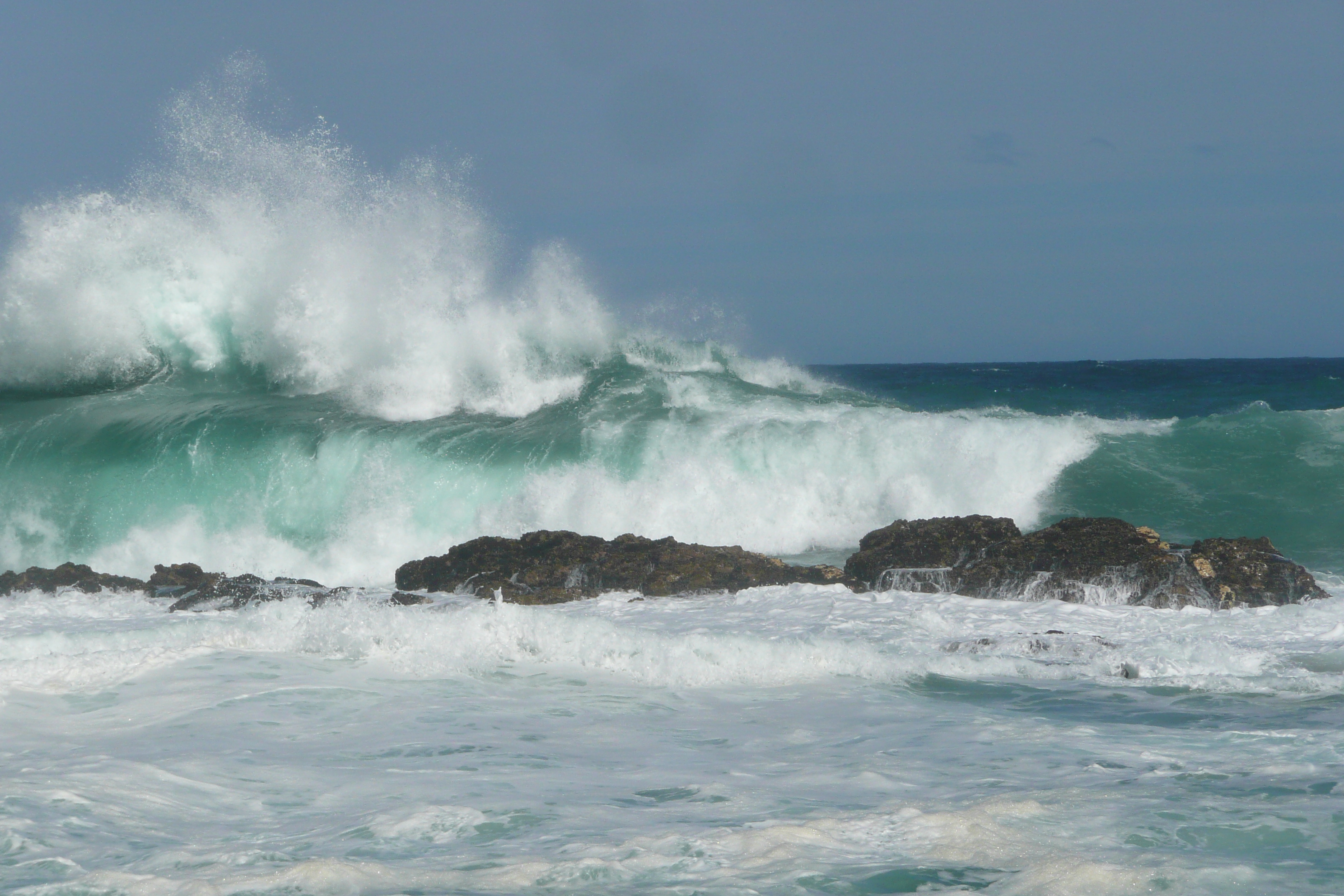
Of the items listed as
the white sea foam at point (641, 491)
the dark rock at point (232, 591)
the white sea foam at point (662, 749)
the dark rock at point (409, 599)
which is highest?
the white sea foam at point (641, 491)

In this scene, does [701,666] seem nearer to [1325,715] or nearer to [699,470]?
[1325,715]

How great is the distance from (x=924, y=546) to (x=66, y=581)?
7.14 m

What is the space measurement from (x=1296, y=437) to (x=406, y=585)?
11.8 metres

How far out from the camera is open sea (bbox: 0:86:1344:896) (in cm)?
367

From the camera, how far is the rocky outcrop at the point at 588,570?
29.0 feet

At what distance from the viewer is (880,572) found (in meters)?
8.91

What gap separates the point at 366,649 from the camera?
675cm

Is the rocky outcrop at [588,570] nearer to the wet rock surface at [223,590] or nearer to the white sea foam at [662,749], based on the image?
the white sea foam at [662,749]

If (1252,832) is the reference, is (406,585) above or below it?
above

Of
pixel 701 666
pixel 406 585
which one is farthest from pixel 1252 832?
pixel 406 585

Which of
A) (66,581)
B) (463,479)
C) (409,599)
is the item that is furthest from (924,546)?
(66,581)

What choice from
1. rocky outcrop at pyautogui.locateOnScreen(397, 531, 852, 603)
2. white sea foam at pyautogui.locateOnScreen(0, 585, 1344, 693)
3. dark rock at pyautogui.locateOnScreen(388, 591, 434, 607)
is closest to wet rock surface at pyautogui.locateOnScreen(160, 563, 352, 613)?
dark rock at pyautogui.locateOnScreen(388, 591, 434, 607)

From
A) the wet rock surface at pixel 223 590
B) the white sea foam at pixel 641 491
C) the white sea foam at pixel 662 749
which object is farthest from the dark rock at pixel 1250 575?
the wet rock surface at pixel 223 590

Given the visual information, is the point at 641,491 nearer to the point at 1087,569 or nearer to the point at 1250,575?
the point at 1087,569
